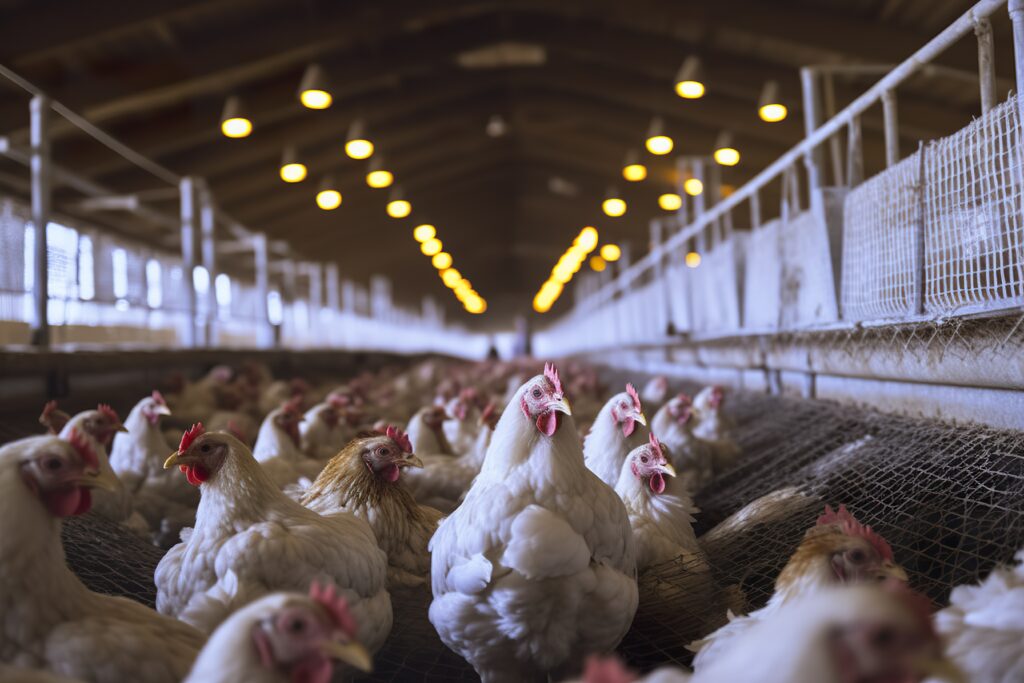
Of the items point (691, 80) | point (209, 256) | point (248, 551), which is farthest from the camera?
point (209, 256)

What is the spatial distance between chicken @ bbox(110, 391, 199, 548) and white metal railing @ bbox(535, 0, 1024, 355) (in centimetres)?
336

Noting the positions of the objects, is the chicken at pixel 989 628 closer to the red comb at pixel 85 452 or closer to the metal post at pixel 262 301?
the red comb at pixel 85 452

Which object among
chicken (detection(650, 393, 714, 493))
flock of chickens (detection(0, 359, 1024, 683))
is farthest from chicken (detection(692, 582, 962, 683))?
chicken (detection(650, 393, 714, 493))

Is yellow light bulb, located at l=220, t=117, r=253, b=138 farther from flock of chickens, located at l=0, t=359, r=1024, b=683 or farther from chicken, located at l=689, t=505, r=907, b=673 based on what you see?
chicken, located at l=689, t=505, r=907, b=673

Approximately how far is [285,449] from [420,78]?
1150cm

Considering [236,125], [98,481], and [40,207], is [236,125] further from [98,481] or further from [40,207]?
[98,481]

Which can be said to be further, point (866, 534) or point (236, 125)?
point (236, 125)

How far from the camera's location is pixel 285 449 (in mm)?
4609

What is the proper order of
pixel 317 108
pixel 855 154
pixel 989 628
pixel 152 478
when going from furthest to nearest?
pixel 317 108, pixel 855 154, pixel 152 478, pixel 989 628

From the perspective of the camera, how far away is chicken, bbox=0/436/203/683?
6.14 ft

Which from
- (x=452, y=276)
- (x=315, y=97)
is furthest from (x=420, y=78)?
(x=452, y=276)

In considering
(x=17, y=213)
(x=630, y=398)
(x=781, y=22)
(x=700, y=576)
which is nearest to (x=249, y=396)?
(x=17, y=213)

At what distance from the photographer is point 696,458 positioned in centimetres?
502

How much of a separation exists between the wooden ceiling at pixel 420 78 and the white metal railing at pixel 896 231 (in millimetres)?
1073
